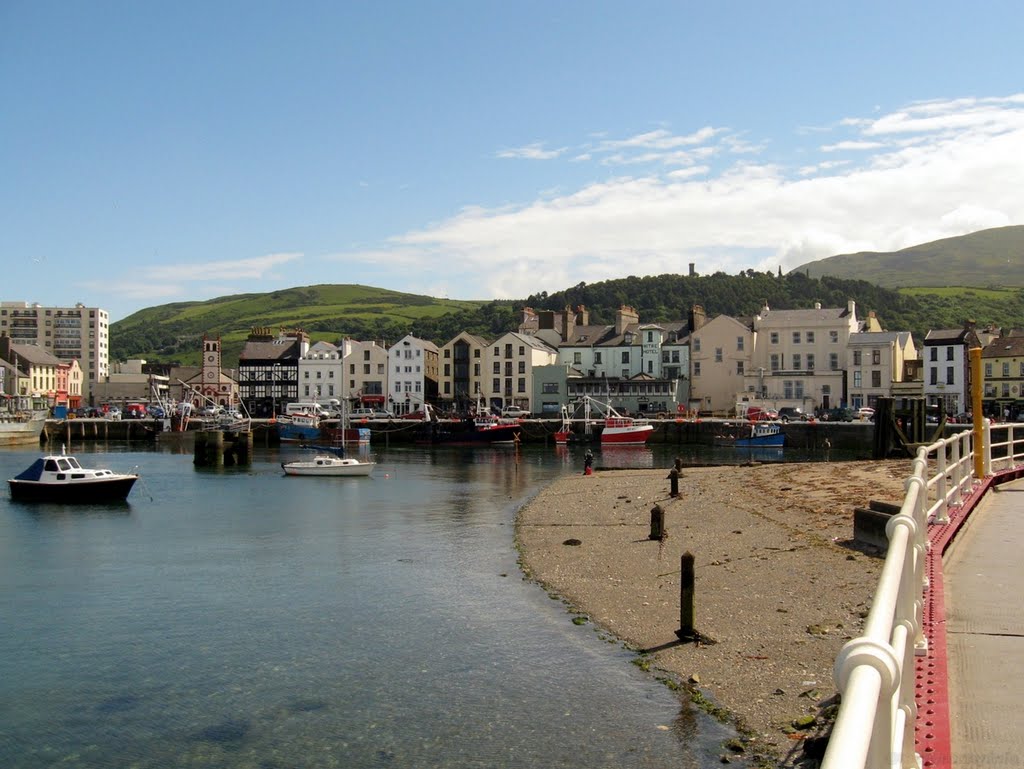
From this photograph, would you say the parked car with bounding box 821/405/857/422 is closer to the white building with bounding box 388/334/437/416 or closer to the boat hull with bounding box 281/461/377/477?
the white building with bounding box 388/334/437/416

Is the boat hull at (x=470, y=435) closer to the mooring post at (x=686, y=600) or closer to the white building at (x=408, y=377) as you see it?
the white building at (x=408, y=377)

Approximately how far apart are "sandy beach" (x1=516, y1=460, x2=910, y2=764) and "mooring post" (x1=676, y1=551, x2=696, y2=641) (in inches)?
9.1

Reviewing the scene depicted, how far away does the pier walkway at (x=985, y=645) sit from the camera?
22.9ft

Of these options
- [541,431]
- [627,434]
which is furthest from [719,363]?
[541,431]

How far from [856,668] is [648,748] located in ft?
37.2

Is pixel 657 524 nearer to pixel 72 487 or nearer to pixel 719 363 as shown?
pixel 72 487

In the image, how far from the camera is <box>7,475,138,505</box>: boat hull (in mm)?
48406

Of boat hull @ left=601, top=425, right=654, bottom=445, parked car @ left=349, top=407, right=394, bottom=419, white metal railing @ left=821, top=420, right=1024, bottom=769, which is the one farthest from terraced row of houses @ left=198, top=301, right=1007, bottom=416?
white metal railing @ left=821, top=420, right=1024, bottom=769

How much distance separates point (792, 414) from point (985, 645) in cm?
9696

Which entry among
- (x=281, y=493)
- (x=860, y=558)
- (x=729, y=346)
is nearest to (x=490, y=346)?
(x=729, y=346)

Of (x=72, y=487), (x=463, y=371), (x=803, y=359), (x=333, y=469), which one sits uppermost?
(x=803, y=359)

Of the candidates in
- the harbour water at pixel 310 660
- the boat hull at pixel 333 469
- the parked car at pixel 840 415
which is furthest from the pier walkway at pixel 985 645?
the parked car at pixel 840 415

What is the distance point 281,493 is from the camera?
53.5 meters

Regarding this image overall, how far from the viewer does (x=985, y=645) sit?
918 centimetres
